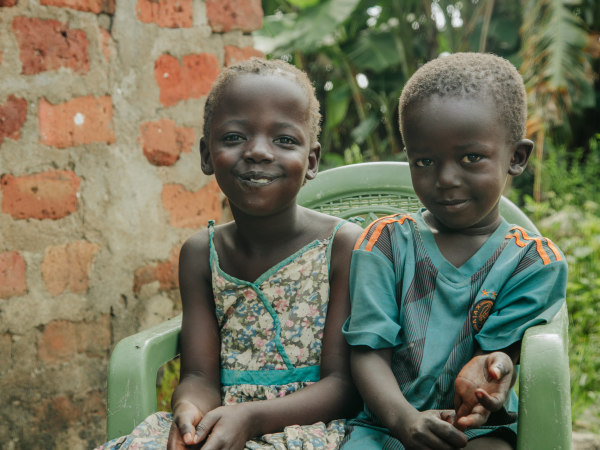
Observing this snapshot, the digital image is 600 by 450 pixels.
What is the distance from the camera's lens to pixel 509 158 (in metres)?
1.57

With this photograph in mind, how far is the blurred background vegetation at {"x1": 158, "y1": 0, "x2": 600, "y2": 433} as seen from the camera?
398 cm

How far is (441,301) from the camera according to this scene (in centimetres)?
156

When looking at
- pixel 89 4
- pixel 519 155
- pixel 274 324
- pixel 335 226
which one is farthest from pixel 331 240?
pixel 89 4

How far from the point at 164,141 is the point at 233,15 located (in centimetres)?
60

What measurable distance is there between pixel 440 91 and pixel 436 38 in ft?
17.9

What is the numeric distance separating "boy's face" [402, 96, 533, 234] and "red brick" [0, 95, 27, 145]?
1.32m

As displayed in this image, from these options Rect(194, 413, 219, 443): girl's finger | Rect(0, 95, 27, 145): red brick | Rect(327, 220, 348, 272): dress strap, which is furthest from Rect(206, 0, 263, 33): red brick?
Rect(194, 413, 219, 443): girl's finger

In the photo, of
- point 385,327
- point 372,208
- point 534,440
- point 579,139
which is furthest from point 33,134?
point 579,139

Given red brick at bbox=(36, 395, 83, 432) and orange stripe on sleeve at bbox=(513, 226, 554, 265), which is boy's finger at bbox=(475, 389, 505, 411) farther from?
red brick at bbox=(36, 395, 83, 432)

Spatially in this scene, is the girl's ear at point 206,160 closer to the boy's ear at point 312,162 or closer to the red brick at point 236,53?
the boy's ear at point 312,162

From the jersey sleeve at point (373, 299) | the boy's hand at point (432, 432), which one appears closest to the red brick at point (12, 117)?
the jersey sleeve at point (373, 299)

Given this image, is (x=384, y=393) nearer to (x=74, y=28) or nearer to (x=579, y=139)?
(x=74, y=28)

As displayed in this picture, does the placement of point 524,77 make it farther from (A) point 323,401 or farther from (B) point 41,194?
(A) point 323,401

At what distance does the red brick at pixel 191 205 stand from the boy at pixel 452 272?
1.16 m
